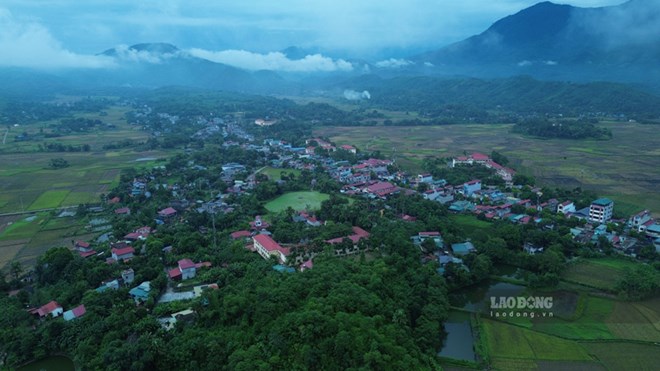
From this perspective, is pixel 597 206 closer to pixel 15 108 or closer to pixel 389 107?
pixel 389 107

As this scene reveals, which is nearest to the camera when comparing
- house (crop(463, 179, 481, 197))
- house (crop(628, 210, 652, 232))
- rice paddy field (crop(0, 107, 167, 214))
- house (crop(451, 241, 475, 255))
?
house (crop(451, 241, 475, 255))

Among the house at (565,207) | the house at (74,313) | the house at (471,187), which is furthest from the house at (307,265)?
the house at (565,207)

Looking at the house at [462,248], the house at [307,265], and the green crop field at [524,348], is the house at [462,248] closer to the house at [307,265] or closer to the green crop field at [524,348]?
the green crop field at [524,348]

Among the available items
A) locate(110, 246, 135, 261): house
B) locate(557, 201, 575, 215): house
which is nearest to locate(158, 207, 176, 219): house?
locate(110, 246, 135, 261): house

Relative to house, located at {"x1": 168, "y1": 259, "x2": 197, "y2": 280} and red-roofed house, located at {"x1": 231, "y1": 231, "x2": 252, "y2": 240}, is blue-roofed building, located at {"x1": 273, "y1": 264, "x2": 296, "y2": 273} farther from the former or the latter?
red-roofed house, located at {"x1": 231, "y1": 231, "x2": 252, "y2": 240}

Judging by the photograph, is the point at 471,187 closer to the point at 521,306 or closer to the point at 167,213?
the point at 521,306

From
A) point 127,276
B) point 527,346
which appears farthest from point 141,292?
point 527,346
